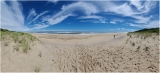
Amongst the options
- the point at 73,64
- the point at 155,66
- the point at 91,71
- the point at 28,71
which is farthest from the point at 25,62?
the point at 155,66

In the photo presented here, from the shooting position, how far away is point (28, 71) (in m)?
4.39

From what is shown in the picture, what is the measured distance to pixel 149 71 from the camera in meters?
4.63

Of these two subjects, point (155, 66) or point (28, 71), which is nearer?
point (28, 71)

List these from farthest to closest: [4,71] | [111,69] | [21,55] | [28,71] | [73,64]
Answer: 1. [73,64]
2. [21,55]
3. [111,69]
4. [28,71]
5. [4,71]

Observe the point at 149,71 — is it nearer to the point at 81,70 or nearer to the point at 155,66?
the point at 155,66

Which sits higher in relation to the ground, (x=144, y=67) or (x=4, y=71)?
(x=4, y=71)

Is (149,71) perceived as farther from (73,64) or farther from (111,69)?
(73,64)

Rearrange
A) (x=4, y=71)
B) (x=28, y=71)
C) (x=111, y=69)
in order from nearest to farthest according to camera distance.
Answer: (x=4, y=71) < (x=28, y=71) < (x=111, y=69)

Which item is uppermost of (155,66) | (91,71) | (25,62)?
(25,62)

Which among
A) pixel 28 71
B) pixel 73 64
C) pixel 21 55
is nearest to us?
pixel 28 71

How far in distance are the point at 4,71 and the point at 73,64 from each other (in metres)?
3.56

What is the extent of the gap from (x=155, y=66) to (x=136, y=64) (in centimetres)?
87

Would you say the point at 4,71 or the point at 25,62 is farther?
the point at 25,62

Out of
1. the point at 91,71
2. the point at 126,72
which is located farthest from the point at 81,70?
the point at 126,72
